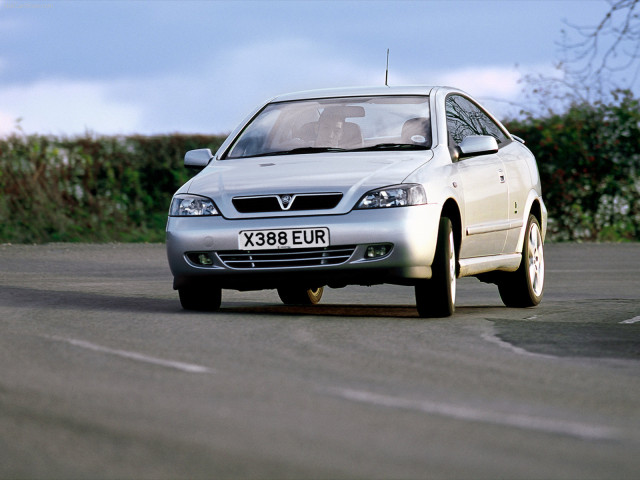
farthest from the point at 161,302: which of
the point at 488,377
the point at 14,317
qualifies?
the point at 488,377

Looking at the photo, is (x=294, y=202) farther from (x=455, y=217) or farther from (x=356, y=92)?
(x=356, y=92)

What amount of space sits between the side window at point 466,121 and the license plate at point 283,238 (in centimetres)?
179

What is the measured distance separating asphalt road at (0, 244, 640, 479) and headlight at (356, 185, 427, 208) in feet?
2.83

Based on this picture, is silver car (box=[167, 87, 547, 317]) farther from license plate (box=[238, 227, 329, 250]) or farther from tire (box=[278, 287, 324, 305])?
tire (box=[278, 287, 324, 305])

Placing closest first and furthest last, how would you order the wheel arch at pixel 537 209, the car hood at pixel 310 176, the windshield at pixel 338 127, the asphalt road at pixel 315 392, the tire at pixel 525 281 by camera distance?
the asphalt road at pixel 315 392, the car hood at pixel 310 176, the windshield at pixel 338 127, the tire at pixel 525 281, the wheel arch at pixel 537 209

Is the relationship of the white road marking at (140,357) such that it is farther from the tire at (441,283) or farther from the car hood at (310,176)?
the tire at (441,283)

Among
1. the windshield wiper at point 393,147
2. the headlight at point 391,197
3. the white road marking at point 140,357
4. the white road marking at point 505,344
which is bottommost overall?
the white road marking at point 505,344

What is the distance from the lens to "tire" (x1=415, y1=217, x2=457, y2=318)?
8.97m

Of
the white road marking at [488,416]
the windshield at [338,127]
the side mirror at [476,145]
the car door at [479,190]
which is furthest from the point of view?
the windshield at [338,127]

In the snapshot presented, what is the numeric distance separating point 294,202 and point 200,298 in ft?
4.31

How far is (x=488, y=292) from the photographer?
13.3m

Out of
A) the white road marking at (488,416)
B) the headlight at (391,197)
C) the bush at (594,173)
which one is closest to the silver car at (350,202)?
the headlight at (391,197)

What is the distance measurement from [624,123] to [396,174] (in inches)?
567

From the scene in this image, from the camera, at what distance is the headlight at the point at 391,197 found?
8.80 metres
